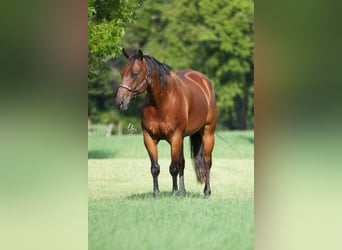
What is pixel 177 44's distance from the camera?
6.36 metres

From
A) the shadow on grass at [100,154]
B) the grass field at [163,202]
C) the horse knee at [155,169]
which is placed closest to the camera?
the grass field at [163,202]

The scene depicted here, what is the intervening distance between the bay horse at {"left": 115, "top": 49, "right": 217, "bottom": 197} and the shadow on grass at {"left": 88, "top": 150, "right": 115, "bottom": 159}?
0.44m

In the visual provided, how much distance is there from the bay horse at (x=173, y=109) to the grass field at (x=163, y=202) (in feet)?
0.27

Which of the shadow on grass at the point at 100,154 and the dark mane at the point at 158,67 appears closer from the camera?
the dark mane at the point at 158,67

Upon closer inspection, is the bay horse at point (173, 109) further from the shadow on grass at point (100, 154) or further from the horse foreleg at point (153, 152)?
the shadow on grass at point (100, 154)

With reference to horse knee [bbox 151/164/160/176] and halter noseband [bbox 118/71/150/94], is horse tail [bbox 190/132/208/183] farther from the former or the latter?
halter noseband [bbox 118/71/150/94]

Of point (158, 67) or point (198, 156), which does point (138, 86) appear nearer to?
point (158, 67)

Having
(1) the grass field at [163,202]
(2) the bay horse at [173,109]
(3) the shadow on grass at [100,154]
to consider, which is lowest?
(1) the grass field at [163,202]

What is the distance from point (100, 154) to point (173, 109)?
783mm

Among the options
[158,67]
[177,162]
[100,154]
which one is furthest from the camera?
[100,154]

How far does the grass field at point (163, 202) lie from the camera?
551 cm

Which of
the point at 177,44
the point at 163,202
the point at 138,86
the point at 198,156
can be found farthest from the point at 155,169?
the point at 177,44

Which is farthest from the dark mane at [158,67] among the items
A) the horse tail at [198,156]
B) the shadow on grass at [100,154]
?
the shadow on grass at [100,154]
